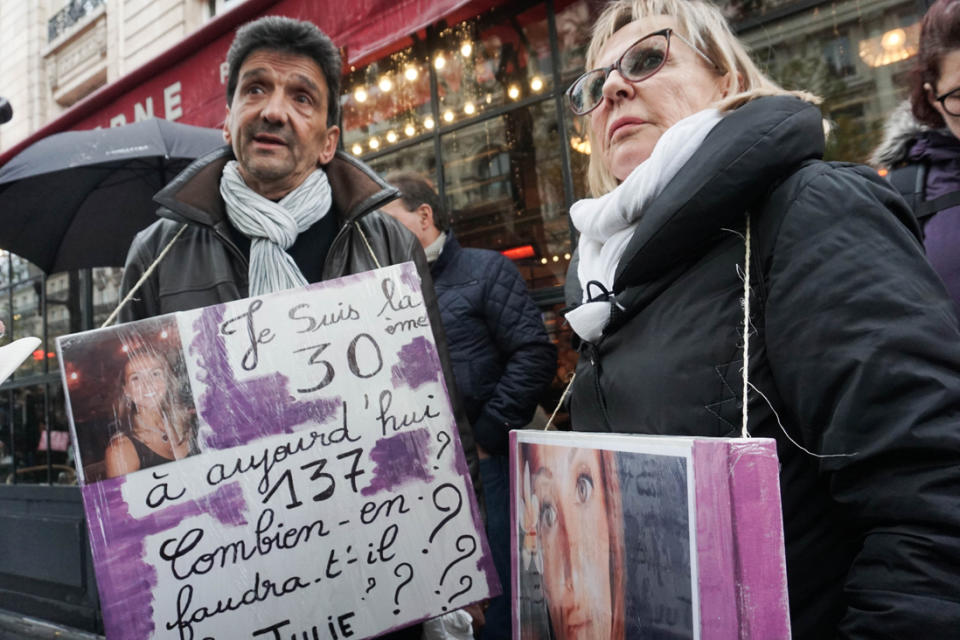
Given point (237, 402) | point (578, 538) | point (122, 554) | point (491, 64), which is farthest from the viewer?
point (491, 64)

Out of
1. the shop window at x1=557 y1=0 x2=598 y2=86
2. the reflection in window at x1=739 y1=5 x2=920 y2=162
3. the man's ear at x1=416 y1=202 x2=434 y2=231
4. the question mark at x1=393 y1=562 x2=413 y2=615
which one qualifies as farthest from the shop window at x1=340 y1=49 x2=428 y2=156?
the question mark at x1=393 y1=562 x2=413 y2=615

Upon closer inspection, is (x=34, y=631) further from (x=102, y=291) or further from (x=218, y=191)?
(x=218, y=191)

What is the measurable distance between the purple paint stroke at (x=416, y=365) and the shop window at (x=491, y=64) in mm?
3318

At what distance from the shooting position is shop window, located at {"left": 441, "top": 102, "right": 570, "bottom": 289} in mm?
4195

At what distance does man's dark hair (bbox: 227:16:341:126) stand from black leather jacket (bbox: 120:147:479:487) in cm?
27

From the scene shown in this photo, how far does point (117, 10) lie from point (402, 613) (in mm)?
9871

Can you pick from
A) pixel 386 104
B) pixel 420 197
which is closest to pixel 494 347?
pixel 420 197

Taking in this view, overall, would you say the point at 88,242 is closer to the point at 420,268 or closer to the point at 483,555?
the point at 420,268

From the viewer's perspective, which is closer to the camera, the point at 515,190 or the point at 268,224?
the point at 268,224

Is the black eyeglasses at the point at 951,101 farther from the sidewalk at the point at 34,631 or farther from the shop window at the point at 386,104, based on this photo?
the sidewalk at the point at 34,631

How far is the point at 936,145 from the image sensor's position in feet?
6.02

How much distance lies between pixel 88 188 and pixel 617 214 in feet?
13.3

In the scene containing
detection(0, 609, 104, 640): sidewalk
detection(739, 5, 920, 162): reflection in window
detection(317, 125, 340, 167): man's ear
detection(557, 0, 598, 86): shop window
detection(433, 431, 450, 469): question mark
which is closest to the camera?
detection(433, 431, 450, 469): question mark

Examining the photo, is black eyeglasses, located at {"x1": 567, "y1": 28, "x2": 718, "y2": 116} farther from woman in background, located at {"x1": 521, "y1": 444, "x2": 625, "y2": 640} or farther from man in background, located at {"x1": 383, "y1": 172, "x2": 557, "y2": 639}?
man in background, located at {"x1": 383, "y1": 172, "x2": 557, "y2": 639}
